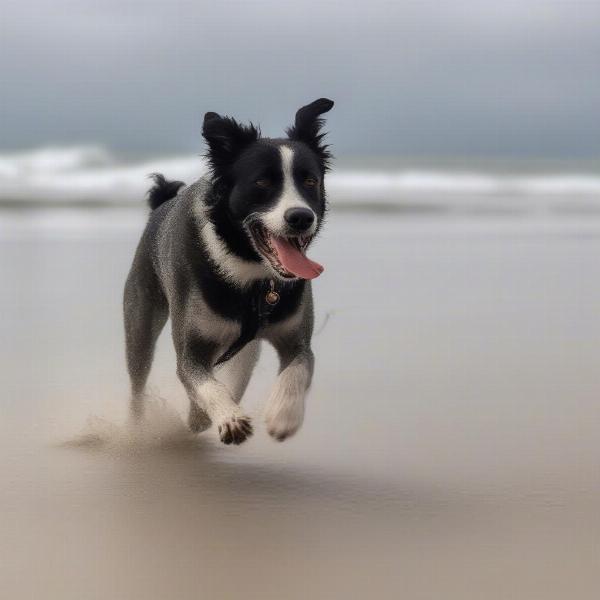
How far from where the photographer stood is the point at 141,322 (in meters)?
7.64

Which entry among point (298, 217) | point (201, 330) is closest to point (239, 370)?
point (201, 330)

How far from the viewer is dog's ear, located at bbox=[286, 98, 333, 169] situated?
6609 mm

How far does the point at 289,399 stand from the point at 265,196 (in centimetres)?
95

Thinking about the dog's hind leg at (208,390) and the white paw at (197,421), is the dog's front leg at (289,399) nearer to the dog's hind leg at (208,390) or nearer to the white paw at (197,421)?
the dog's hind leg at (208,390)

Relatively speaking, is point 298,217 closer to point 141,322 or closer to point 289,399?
point 289,399

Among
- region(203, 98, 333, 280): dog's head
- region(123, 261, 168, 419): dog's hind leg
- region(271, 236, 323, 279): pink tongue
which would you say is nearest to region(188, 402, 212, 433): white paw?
region(123, 261, 168, 419): dog's hind leg

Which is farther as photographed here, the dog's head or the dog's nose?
the dog's head

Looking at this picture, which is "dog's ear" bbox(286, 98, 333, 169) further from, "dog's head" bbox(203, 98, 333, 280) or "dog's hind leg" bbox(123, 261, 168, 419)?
"dog's hind leg" bbox(123, 261, 168, 419)

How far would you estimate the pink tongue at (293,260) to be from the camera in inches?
242

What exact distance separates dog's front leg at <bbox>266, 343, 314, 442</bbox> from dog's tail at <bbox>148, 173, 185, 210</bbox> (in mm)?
1972

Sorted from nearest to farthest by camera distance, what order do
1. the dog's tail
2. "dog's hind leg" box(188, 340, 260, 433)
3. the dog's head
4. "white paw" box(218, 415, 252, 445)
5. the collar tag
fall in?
"white paw" box(218, 415, 252, 445) < the dog's head < the collar tag < "dog's hind leg" box(188, 340, 260, 433) < the dog's tail

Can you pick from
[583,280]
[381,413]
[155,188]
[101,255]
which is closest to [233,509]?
[381,413]

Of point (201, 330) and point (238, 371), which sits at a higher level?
point (238, 371)

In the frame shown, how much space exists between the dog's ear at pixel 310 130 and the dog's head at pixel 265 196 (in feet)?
0.35
